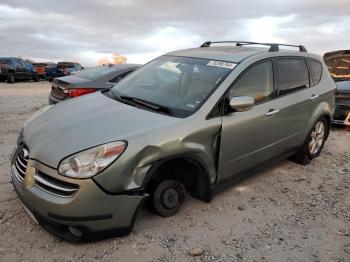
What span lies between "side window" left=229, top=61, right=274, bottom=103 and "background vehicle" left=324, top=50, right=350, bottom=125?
13.8 feet

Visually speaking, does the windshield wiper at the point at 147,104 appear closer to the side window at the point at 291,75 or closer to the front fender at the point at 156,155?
the front fender at the point at 156,155

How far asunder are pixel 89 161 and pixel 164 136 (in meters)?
0.70

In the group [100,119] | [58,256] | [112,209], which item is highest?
[100,119]

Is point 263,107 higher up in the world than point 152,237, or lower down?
higher up

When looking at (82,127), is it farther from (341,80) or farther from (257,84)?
(341,80)

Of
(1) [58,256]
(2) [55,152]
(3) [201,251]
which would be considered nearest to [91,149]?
(2) [55,152]

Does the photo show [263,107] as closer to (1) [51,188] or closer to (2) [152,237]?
(2) [152,237]

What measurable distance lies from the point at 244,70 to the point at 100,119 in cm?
166

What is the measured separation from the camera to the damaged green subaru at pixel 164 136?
313 centimetres

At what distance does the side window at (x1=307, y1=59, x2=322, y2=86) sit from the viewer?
5574 millimetres

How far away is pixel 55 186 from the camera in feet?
10.2

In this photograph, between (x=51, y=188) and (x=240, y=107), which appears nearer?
(x=51, y=188)

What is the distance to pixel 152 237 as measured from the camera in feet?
11.8

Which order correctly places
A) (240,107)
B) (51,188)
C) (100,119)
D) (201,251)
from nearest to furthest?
(51,188) → (201,251) → (100,119) → (240,107)
